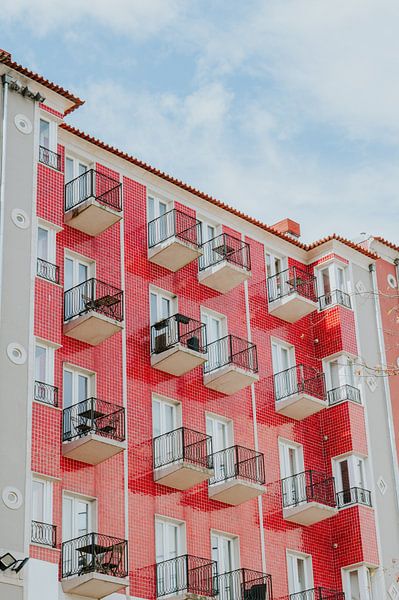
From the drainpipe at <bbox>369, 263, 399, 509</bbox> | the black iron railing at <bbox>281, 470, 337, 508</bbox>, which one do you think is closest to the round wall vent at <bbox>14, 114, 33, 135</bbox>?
the black iron railing at <bbox>281, 470, 337, 508</bbox>

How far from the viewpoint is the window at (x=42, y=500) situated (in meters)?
32.5

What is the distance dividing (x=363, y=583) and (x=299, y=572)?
6.78 ft

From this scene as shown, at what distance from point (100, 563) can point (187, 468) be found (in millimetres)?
4617

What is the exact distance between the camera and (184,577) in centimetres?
3525

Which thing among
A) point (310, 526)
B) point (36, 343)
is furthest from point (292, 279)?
point (36, 343)

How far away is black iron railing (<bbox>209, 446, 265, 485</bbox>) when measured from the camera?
126 feet

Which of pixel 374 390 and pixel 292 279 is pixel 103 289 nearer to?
pixel 292 279

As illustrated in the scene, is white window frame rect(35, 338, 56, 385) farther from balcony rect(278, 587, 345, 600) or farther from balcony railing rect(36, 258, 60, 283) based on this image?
balcony rect(278, 587, 345, 600)

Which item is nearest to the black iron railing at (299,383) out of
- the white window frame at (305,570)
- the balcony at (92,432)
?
the white window frame at (305,570)

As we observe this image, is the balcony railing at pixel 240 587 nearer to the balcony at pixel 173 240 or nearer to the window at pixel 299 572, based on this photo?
the window at pixel 299 572

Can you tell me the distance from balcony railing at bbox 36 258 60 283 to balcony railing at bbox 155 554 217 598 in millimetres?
8664

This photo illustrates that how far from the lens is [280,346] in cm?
4378

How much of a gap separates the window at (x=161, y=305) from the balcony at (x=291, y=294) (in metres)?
4.67

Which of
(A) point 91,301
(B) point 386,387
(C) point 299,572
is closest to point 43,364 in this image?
(A) point 91,301
